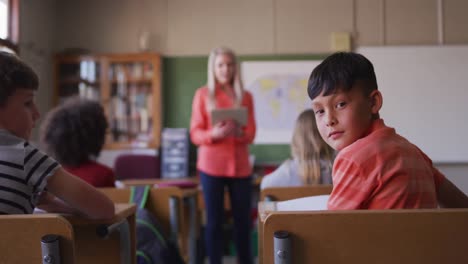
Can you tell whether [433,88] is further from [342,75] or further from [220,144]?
[342,75]

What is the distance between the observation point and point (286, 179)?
1838mm

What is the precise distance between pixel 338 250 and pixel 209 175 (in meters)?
1.66

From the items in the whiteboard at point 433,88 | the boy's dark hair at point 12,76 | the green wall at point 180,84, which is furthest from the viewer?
the green wall at point 180,84

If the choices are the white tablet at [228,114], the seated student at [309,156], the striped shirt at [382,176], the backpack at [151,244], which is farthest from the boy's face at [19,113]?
the white tablet at [228,114]

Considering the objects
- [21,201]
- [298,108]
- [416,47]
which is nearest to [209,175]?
[21,201]

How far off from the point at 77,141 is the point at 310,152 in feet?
3.09

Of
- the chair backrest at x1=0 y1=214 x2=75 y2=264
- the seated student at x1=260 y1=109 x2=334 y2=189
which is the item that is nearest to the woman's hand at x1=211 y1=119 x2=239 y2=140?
the seated student at x1=260 y1=109 x2=334 y2=189

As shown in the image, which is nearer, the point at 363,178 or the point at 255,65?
the point at 363,178

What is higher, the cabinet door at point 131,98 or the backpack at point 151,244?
the cabinet door at point 131,98

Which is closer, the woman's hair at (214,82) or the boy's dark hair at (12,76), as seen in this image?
the boy's dark hair at (12,76)

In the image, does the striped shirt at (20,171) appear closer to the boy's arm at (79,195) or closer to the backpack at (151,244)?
the boy's arm at (79,195)

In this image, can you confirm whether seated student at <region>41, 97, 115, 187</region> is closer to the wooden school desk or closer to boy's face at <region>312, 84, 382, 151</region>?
the wooden school desk

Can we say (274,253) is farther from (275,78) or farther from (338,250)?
(275,78)

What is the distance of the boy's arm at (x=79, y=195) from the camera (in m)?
0.98
